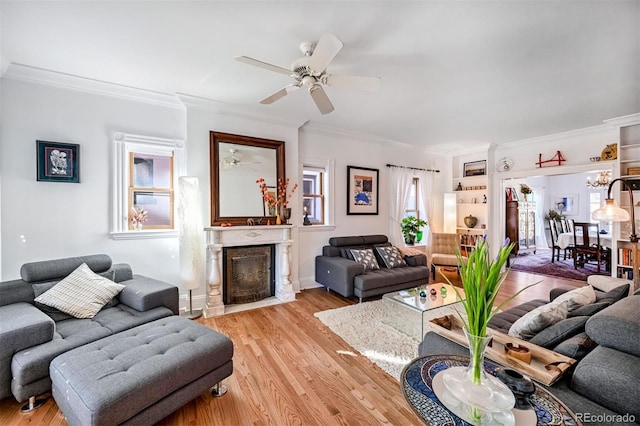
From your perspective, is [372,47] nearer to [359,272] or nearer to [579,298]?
[579,298]

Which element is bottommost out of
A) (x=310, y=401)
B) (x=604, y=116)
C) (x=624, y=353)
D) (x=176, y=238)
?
(x=310, y=401)

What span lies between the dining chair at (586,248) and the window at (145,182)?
26.4ft

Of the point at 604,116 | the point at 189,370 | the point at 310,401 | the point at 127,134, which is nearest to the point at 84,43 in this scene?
the point at 127,134

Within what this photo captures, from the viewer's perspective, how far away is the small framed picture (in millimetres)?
5859

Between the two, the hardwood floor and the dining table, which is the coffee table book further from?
the dining table

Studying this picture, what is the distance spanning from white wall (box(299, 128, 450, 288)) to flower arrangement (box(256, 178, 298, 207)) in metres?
0.61

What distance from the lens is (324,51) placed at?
196cm

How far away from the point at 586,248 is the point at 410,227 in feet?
13.4

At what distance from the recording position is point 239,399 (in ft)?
6.27

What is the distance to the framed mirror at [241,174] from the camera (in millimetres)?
3639

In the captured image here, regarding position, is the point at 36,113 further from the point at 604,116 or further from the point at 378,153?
→ the point at 604,116

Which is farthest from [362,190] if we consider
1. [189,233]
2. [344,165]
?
[189,233]

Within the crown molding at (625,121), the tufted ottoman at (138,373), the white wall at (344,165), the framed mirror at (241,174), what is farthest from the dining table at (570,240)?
the tufted ottoman at (138,373)

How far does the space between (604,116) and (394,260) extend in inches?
148
